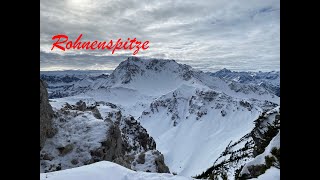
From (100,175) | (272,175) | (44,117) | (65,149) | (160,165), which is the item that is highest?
(44,117)

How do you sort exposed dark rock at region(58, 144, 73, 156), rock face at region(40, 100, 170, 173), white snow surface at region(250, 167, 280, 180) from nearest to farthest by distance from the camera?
white snow surface at region(250, 167, 280, 180) → rock face at region(40, 100, 170, 173) → exposed dark rock at region(58, 144, 73, 156)

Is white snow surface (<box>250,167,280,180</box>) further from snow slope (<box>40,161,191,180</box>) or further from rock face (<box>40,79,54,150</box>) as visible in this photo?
rock face (<box>40,79,54,150</box>)

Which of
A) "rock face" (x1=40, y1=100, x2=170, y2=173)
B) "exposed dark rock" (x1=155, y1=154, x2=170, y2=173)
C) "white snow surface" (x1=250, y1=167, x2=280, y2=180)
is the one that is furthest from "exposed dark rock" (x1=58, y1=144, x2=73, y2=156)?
"white snow surface" (x1=250, y1=167, x2=280, y2=180)

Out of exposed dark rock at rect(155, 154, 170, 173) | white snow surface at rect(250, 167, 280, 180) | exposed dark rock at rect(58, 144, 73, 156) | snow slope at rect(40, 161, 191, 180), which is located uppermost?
white snow surface at rect(250, 167, 280, 180)

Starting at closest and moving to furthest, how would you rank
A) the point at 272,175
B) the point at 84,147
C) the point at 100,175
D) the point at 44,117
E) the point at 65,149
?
the point at 272,175 → the point at 100,175 → the point at 65,149 → the point at 84,147 → the point at 44,117

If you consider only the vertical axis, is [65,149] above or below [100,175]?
below

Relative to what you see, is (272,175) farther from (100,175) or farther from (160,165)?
(160,165)

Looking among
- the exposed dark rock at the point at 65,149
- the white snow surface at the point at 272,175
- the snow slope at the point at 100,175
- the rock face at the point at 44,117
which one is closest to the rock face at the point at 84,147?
the exposed dark rock at the point at 65,149

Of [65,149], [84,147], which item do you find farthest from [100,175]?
[65,149]
